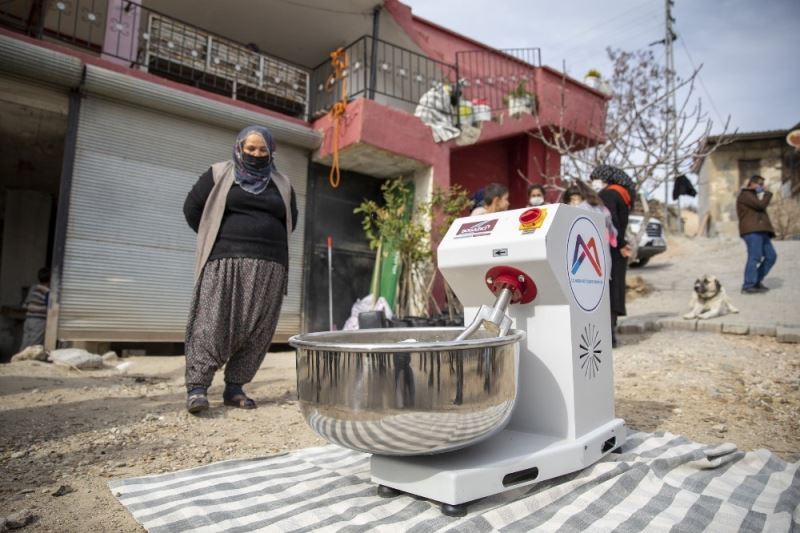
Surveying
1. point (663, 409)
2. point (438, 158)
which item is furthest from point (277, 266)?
point (438, 158)

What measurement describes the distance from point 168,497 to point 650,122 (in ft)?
29.9

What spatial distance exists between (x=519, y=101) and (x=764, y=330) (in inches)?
191

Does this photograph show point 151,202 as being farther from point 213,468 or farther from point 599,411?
point 599,411

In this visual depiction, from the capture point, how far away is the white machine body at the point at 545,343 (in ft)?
4.92

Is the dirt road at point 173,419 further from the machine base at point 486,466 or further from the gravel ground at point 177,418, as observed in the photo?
the machine base at point 486,466

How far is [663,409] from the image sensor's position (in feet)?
9.23

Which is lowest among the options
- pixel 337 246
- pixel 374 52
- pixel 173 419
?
pixel 173 419

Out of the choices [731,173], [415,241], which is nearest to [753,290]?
[415,241]

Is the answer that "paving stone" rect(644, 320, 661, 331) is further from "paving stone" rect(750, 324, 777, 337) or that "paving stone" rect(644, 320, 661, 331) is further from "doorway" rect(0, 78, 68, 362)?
"doorway" rect(0, 78, 68, 362)

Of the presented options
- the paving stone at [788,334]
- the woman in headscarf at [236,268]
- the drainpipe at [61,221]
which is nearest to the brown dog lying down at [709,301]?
the paving stone at [788,334]

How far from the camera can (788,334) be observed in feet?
15.1

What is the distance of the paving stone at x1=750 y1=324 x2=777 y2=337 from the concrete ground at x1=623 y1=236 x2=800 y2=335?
2cm

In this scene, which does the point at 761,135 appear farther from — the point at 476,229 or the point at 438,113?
the point at 476,229

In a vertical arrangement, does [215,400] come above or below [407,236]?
below
